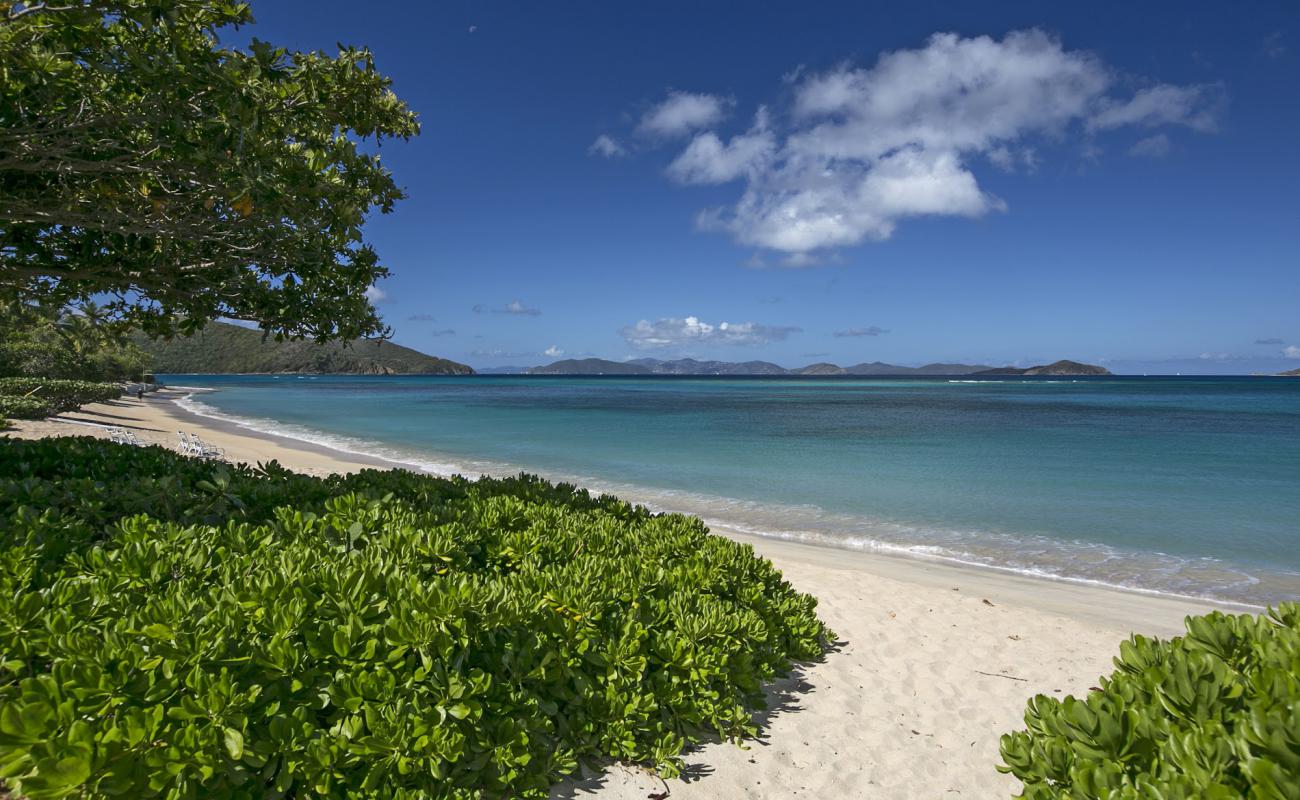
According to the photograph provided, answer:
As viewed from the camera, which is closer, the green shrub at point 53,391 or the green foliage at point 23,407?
the green foliage at point 23,407

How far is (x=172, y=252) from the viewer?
7039mm

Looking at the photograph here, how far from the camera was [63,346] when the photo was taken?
135 feet

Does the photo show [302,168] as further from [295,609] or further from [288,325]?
[295,609]

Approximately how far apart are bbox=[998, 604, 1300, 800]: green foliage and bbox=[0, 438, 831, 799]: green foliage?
2.34 metres

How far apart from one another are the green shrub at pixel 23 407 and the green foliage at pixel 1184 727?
32.0m

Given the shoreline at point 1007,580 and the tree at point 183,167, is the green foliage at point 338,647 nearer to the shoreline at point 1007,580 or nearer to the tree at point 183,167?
the tree at point 183,167

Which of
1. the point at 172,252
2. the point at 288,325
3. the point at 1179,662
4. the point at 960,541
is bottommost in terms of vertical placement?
the point at 960,541

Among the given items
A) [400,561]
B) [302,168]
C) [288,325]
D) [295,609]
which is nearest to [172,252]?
[288,325]

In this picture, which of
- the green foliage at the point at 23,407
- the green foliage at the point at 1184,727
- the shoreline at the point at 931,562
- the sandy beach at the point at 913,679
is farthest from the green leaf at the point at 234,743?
the green foliage at the point at 23,407

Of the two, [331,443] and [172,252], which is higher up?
[172,252]

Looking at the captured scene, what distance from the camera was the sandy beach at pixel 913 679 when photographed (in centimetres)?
425

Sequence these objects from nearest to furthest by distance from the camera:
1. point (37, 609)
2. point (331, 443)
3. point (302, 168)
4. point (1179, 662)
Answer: point (1179, 662)
point (37, 609)
point (302, 168)
point (331, 443)

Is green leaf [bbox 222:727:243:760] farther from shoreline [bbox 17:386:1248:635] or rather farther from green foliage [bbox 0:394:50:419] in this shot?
green foliage [bbox 0:394:50:419]

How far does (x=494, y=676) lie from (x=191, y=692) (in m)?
1.45
